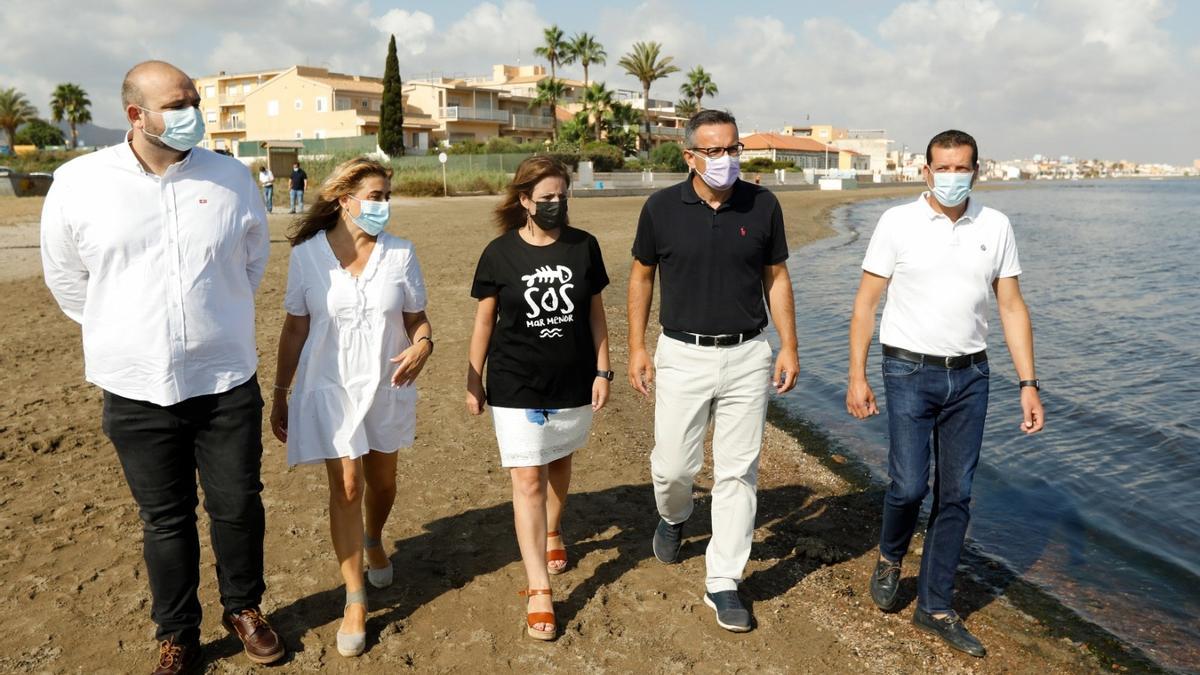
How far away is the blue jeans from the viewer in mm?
3941

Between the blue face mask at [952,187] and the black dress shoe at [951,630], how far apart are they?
1869mm

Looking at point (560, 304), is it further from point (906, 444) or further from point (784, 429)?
point (784, 429)

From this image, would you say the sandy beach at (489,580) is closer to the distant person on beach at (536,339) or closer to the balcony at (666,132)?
the distant person on beach at (536,339)

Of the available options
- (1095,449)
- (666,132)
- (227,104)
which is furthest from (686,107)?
(1095,449)

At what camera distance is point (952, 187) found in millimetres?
3859

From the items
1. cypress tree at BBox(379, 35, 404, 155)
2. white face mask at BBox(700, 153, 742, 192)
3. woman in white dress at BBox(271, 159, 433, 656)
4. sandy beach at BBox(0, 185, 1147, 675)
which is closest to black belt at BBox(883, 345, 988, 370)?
white face mask at BBox(700, 153, 742, 192)

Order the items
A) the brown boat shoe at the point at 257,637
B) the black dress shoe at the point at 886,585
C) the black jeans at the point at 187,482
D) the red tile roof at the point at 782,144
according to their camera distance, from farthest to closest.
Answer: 1. the red tile roof at the point at 782,144
2. the black dress shoe at the point at 886,585
3. the brown boat shoe at the point at 257,637
4. the black jeans at the point at 187,482

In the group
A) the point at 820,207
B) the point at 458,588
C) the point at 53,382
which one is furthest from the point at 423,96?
the point at 458,588

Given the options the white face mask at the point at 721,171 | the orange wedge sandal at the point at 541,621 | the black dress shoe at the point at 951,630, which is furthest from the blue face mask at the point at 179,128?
the black dress shoe at the point at 951,630

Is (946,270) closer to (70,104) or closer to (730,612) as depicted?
(730,612)

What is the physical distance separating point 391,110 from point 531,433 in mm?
57079

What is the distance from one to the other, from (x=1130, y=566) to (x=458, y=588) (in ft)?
13.7

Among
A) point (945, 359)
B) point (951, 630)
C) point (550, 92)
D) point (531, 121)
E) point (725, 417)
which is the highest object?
point (550, 92)

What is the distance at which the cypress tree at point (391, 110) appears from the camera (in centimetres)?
5759
